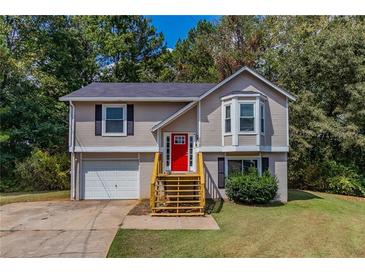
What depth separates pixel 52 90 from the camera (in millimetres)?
23312

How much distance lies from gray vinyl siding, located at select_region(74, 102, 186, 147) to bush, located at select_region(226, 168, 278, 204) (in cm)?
434

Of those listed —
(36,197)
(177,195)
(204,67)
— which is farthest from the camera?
(204,67)

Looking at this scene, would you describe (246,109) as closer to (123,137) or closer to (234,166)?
(234,166)

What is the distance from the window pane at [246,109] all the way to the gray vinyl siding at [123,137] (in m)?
3.94

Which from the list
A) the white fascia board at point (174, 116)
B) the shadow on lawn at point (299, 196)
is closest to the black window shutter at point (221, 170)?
the white fascia board at point (174, 116)

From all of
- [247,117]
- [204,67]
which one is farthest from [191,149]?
[204,67]

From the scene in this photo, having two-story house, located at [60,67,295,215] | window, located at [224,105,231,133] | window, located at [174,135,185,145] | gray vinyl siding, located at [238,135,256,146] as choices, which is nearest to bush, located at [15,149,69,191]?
two-story house, located at [60,67,295,215]

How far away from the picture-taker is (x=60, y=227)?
364 inches

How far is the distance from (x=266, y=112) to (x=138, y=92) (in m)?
6.41

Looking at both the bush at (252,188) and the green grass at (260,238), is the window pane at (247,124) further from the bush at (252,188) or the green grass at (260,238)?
the green grass at (260,238)

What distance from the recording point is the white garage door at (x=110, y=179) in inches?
560

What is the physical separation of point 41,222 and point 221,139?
26.3ft

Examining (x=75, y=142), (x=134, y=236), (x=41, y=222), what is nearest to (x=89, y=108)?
(x=75, y=142)

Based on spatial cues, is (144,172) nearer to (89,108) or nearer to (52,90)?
(89,108)
